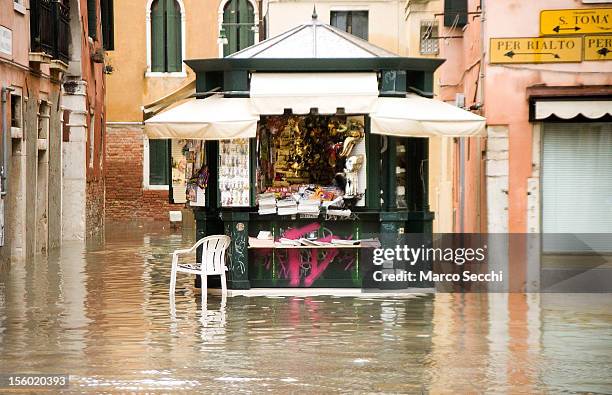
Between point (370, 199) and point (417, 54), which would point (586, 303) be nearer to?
point (370, 199)

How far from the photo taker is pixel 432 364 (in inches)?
445

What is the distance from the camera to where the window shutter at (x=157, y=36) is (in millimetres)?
43031

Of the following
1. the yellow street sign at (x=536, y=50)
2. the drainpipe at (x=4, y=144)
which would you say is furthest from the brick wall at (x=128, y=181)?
the yellow street sign at (x=536, y=50)

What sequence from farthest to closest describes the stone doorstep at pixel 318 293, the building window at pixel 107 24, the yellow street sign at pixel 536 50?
1. the building window at pixel 107 24
2. the yellow street sign at pixel 536 50
3. the stone doorstep at pixel 318 293

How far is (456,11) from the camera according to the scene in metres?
22.7

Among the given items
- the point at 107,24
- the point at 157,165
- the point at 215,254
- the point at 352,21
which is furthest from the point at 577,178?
the point at 157,165

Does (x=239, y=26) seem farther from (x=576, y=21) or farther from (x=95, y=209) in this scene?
(x=576, y=21)

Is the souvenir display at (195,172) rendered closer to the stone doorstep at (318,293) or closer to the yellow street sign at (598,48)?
the stone doorstep at (318,293)

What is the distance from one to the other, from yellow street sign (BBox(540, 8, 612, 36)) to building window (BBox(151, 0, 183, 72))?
24.6 m

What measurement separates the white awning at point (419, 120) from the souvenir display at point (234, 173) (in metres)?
1.69

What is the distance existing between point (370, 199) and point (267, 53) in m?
2.15

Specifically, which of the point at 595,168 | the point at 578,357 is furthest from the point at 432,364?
the point at 595,168

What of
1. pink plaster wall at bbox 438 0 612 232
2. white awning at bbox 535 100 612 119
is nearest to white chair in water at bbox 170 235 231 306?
pink plaster wall at bbox 438 0 612 232

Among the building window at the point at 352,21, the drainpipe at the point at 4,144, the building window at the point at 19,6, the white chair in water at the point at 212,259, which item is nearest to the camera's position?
the white chair in water at the point at 212,259
